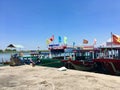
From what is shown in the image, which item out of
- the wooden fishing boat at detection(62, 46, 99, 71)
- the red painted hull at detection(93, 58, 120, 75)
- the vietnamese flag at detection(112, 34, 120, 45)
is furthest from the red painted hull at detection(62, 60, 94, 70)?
the vietnamese flag at detection(112, 34, 120, 45)

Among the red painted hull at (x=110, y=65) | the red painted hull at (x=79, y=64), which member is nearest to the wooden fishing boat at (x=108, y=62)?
the red painted hull at (x=110, y=65)

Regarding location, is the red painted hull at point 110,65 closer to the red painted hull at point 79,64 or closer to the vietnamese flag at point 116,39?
the red painted hull at point 79,64

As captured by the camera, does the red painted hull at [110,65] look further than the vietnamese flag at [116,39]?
No

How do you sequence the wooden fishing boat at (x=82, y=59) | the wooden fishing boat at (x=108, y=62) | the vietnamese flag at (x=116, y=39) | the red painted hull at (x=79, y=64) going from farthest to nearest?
the wooden fishing boat at (x=82, y=59)
the red painted hull at (x=79, y=64)
the vietnamese flag at (x=116, y=39)
the wooden fishing boat at (x=108, y=62)

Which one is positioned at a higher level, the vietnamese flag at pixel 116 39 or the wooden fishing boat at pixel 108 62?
the vietnamese flag at pixel 116 39

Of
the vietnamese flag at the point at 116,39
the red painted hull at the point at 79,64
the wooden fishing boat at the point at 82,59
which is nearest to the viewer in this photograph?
the vietnamese flag at the point at 116,39

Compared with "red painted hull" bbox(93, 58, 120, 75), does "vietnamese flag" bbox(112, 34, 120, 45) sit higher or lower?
higher

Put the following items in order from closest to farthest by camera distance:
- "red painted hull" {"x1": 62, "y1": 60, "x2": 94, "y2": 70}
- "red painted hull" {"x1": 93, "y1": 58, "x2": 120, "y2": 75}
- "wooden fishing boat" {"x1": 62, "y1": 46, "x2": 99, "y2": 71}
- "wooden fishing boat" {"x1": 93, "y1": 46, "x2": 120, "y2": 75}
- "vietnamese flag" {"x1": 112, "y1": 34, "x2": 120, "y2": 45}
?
"red painted hull" {"x1": 93, "y1": 58, "x2": 120, "y2": 75} → "wooden fishing boat" {"x1": 93, "y1": 46, "x2": 120, "y2": 75} → "vietnamese flag" {"x1": 112, "y1": 34, "x2": 120, "y2": 45} → "red painted hull" {"x1": 62, "y1": 60, "x2": 94, "y2": 70} → "wooden fishing boat" {"x1": 62, "y1": 46, "x2": 99, "y2": 71}

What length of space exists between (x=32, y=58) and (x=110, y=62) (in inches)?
643

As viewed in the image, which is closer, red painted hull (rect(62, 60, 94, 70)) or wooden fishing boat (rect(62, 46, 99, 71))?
red painted hull (rect(62, 60, 94, 70))

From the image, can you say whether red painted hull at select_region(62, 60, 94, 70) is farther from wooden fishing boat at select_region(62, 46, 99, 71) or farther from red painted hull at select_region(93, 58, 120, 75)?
red painted hull at select_region(93, 58, 120, 75)

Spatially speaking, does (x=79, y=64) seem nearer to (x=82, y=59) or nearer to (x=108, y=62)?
(x=82, y=59)

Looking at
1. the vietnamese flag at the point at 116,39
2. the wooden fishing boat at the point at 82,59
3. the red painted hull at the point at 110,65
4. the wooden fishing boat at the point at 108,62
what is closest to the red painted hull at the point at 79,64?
the wooden fishing boat at the point at 82,59

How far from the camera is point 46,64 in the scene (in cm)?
2941
